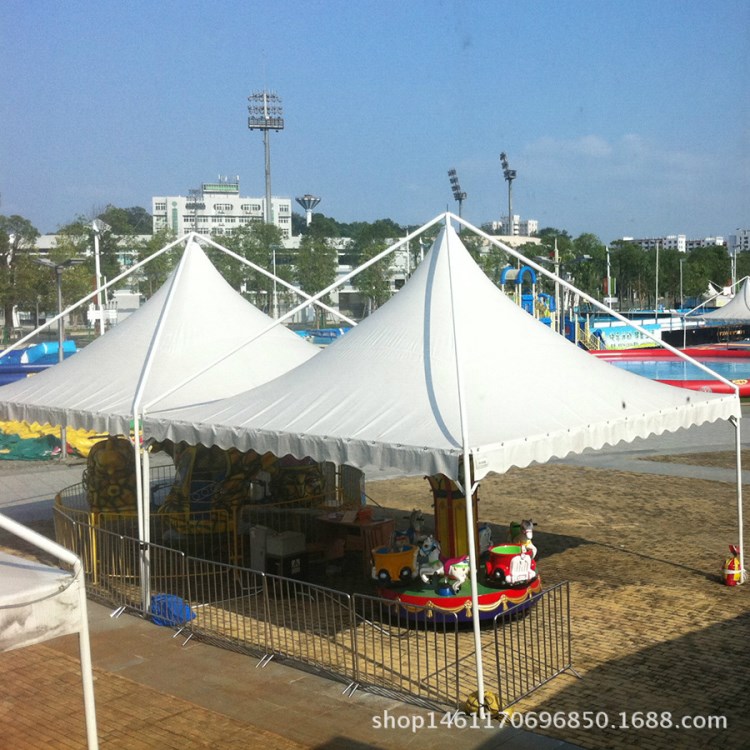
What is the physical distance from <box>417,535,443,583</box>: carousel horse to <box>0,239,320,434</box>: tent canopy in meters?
4.12

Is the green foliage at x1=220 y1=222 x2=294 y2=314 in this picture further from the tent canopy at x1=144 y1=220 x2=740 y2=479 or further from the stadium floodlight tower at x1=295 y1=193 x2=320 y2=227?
the stadium floodlight tower at x1=295 y1=193 x2=320 y2=227

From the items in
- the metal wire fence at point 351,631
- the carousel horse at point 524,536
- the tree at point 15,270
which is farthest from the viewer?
the tree at point 15,270

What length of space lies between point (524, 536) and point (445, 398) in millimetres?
2447

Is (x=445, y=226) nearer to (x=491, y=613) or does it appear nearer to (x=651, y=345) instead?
(x=491, y=613)

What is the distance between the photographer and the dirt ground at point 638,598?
348 inches

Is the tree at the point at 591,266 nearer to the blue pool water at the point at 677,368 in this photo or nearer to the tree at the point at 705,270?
the tree at the point at 705,270

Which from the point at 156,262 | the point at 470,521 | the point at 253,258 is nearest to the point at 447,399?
the point at 470,521

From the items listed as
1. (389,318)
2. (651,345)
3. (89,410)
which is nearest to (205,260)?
(89,410)

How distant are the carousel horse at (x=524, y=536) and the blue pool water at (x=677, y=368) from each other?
40.3 m

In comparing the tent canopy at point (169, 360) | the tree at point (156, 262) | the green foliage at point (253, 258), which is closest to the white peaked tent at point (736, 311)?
the green foliage at point (253, 258)

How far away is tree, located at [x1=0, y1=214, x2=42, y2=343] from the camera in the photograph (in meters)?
73.4

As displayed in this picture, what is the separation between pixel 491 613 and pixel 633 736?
3.05 metres

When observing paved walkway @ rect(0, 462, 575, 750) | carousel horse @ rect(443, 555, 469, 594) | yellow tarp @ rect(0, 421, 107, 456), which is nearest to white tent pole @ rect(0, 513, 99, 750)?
paved walkway @ rect(0, 462, 575, 750)

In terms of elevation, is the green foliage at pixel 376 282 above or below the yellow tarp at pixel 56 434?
above
